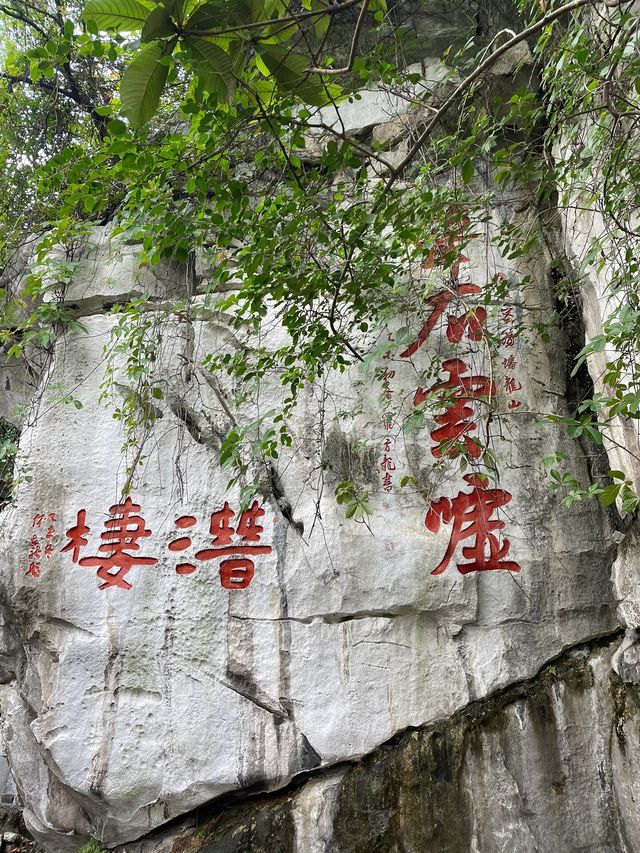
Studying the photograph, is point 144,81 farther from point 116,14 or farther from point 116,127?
point 116,127

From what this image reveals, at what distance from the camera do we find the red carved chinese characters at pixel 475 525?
3.39 meters

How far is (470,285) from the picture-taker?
3.83 meters

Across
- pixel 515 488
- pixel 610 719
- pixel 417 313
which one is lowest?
pixel 610 719

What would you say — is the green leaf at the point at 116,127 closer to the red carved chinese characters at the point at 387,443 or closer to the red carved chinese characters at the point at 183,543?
the red carved chinese characters at the point at 387,443

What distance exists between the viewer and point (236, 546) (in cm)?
363

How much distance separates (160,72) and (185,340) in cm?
240

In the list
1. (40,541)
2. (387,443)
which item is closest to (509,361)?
(387,443)

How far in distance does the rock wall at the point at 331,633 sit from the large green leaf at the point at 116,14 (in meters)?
1.67

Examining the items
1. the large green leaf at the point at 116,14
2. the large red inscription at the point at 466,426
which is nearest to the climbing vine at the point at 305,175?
the large green leaf at the point at 116,14

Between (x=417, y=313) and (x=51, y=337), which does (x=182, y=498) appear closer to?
Answer: (x=51, y=337)

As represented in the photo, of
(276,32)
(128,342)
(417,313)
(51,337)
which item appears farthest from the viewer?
(51,337)

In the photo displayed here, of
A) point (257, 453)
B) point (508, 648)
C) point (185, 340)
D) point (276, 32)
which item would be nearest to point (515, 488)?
point (508, 648)

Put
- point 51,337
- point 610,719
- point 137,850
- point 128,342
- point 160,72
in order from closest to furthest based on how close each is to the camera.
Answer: point 160,72 < point 610,719 < point 137,850 < point 128,342 < point 51,337

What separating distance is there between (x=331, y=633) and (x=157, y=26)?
2.69 meters
